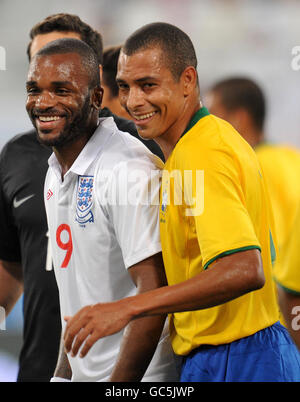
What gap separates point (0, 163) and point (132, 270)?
1.00m

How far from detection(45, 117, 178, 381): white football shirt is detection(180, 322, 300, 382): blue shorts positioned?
151 millimetres

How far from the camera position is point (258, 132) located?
11.0ft

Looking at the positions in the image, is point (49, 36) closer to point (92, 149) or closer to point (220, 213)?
point (92, 149)

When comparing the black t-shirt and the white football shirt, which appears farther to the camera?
the black t-shirt

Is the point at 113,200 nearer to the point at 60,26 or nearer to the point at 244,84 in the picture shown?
the point at 60,26

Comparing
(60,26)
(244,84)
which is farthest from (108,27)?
(60,26)

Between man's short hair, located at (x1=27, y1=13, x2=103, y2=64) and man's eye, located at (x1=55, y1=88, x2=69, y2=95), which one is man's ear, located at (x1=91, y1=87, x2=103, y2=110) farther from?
man's short hair, located at (x1=27, y1=13, x2=103, y2=64)

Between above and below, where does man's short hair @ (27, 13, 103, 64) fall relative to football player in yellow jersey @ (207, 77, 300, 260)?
above

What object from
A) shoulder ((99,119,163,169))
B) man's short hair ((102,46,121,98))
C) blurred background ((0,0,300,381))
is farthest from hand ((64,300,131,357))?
blurred background ((0,0,300,381))

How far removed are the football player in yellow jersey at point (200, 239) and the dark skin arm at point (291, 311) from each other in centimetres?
21

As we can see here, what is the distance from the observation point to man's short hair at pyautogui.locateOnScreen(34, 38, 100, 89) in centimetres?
165

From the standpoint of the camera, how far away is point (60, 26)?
2363 mm

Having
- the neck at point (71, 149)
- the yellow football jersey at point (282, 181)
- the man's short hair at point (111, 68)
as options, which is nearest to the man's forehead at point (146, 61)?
the neck at point (71, 149)

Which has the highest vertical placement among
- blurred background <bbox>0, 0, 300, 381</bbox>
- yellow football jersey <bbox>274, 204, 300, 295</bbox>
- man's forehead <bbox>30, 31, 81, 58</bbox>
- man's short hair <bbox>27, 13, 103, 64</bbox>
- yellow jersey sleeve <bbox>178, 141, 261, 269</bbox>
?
blurred background <bbox>0, 0, 300, 381</bbox>
